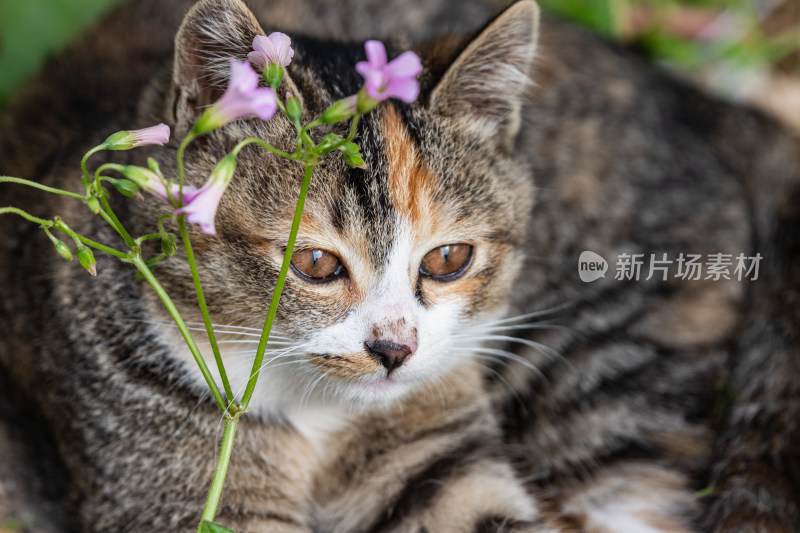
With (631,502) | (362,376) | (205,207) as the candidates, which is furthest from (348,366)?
(631,502)

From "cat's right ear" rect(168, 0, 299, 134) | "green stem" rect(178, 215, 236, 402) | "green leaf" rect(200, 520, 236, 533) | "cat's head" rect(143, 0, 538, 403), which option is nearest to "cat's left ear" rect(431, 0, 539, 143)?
"cat's head" rect(143, 0, 538, 403)

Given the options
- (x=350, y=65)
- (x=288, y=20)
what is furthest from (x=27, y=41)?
(x=350, y=65)

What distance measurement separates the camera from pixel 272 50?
159 cm

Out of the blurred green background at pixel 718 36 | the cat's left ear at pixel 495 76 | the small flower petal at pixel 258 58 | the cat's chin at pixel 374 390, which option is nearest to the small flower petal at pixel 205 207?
the small flower petal at pixel 258 58

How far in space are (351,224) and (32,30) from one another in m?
1.98

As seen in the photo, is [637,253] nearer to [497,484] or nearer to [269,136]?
[497,484]

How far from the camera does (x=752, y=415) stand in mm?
2576

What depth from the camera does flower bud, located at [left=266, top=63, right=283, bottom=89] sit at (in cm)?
152

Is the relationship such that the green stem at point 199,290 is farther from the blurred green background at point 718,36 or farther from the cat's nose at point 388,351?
the blurred green background at point 718,36

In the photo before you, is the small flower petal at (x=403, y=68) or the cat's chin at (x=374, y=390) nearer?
the small flower petal at (x=403, y=68)

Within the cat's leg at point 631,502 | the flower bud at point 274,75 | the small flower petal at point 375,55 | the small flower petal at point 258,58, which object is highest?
the small flower petal at point 258,58

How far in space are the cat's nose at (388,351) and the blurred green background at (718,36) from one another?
2.23 meters

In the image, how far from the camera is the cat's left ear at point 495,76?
1968 mm

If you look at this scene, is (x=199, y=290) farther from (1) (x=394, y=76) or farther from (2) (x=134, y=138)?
(1) (x=394, y=76)
